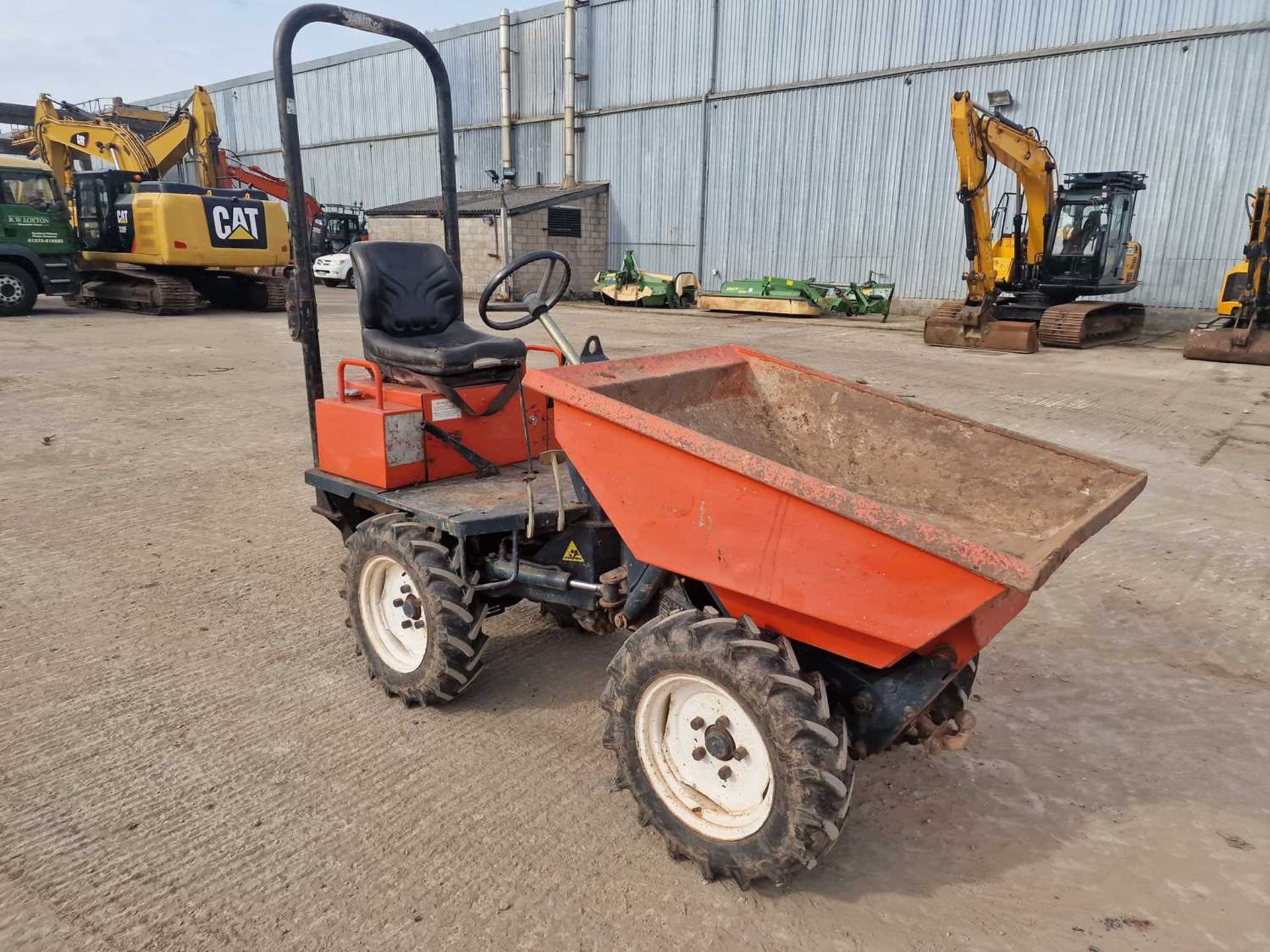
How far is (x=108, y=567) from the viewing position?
3914 mm

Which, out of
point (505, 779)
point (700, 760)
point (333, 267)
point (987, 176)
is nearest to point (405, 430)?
point (505, 779)

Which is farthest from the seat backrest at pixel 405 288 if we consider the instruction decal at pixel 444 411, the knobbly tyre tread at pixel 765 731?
the knobbly tyre tread at pixel 765 731

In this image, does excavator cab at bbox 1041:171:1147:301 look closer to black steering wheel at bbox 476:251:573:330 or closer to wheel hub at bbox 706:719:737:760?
black steering wheel at bbox 476:251:573:330

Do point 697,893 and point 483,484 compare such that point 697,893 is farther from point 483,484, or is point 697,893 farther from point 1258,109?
point 1258,109

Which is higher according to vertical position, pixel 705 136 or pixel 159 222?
pixel 705 136

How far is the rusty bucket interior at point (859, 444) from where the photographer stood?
6.66 feet

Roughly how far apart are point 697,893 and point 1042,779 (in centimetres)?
115

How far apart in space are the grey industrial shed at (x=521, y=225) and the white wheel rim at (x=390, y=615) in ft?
62.9

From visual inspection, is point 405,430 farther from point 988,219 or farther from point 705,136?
point 705,136

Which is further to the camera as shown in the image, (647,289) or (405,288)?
(647,289)

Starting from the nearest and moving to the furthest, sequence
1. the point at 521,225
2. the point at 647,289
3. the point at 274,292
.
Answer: the point at 274,292, the point at 647,289, the point at 521,225

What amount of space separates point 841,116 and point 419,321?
17967mm

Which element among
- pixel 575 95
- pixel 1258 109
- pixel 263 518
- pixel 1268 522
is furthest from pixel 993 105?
pixel 263 518

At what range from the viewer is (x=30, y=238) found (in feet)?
44.0
